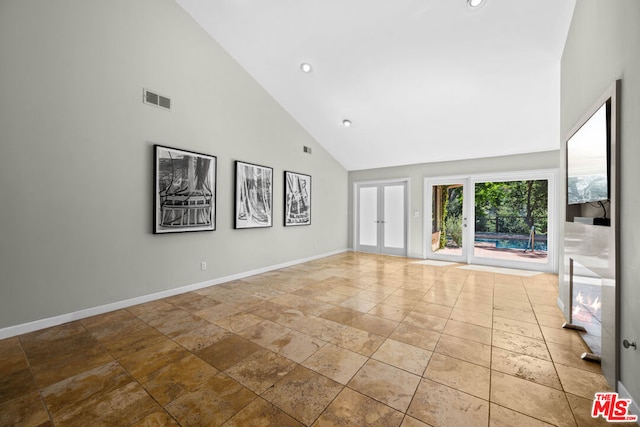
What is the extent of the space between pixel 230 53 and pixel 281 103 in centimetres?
134

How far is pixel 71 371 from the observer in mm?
→ 1979

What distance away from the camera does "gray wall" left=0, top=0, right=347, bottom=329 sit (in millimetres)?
2543

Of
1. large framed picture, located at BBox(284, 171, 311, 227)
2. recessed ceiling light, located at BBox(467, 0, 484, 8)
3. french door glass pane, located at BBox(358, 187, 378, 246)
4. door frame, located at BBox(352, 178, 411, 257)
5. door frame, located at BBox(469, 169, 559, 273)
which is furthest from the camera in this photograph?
french door glass pane, located at BBox(358, 187, 378, 246)

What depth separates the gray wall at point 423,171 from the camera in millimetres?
5359

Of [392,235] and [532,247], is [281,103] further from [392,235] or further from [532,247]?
[532,247]

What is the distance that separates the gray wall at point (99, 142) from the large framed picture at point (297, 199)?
53.8 inches

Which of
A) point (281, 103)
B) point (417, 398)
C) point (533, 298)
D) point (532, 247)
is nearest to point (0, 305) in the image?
point (417, 398)

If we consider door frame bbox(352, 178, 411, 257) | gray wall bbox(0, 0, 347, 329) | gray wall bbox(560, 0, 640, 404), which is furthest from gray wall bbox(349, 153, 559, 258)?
gray wall bbox(0, 0, 347, 329)

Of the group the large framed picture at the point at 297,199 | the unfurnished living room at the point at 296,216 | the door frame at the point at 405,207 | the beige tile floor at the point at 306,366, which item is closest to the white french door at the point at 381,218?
the door frame at the point at 405,207

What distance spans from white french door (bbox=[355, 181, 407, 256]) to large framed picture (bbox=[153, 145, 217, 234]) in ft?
15.4

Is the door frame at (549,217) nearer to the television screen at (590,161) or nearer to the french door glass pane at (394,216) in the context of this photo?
the french door glass pane at (394,216)

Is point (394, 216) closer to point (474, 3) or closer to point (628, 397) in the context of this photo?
point (474, 3)

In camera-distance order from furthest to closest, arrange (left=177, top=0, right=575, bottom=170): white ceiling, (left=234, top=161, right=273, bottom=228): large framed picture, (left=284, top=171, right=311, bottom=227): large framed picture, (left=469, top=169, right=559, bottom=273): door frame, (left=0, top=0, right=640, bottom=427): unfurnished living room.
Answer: (left=284, top=171, right=311, bottom=227): large framed picture
(left=469, top=169, right=559, bottom=273): door frame
(left=234, top=161, right=273, bottom=228): large framed picture
(left=177, top=0, right=575, bottom=170): white ceiling
(left=0, top=0, right=640, bottom=427): unfurnished living room

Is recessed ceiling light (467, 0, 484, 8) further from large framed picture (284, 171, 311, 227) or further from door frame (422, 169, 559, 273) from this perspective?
large framed picture (284, 171, 311, 227)
